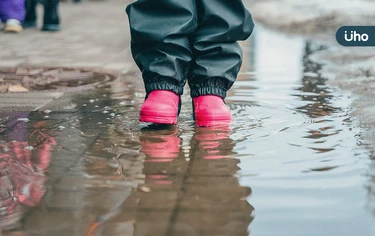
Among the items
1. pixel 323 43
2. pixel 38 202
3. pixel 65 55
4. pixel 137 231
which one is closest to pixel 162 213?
pixel 137 231

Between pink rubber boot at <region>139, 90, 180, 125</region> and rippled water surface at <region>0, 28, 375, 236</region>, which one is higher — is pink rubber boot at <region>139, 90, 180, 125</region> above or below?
above

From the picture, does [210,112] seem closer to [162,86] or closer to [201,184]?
[162,86]

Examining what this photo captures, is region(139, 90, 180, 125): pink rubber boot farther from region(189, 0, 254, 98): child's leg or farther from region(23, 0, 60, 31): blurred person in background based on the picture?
region(23, 0, 60, 31): blurred person in background

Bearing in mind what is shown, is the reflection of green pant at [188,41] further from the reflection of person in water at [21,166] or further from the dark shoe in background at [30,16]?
the dark shoe in background at [30,16]

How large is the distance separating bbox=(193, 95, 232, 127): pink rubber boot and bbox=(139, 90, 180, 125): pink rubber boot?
8 cm

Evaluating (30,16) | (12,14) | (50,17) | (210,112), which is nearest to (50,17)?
(50,17)

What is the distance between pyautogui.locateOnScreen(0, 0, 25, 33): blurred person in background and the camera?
5781 mm

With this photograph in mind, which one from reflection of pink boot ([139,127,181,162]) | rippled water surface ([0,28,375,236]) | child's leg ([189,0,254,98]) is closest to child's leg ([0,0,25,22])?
rippled water surface ([0,28,375,236])

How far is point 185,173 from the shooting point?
5.08 feet

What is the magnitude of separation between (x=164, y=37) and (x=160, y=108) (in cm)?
23

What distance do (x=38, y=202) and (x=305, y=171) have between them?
1.93 feet

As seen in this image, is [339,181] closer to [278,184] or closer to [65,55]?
[278,184]

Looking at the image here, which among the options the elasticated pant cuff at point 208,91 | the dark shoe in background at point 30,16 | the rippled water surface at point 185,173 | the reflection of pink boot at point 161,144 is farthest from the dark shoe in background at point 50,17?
the reflection of pink boot at point 161,144

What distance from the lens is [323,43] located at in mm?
5164
